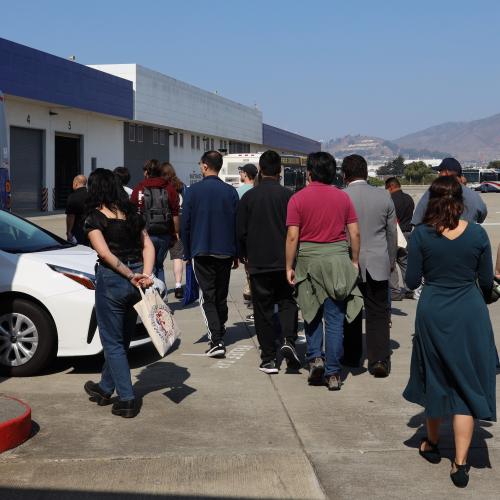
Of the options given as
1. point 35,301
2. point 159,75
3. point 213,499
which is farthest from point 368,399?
point 159,75

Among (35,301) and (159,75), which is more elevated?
(159,75)

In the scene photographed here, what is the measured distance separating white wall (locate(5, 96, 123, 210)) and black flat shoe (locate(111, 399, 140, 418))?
27.3m

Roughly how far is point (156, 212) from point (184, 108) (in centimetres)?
4325

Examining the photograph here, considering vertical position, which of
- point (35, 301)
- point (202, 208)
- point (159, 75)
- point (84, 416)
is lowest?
point (84, 416)

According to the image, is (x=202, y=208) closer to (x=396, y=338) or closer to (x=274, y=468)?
(x=396, y=338)

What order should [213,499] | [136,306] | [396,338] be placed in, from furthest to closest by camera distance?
[396,338] → [136,306] → [213,499]

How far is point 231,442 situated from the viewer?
5.57 metres

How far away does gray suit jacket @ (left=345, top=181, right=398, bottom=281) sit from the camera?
7414 mm

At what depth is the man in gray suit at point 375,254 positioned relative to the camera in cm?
743

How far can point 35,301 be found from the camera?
7387mm

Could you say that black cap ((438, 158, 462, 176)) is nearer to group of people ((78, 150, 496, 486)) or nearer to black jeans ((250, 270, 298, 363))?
A: group of people ((78, 150, 496, 486))

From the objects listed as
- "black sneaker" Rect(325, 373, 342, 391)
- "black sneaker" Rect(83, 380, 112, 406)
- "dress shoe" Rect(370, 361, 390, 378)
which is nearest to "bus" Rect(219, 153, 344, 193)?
"dress shoe" Rect(370, 361, 390, 378)

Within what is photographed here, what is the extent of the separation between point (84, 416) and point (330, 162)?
9.18ft

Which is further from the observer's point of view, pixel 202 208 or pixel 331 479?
pixel 202 208
